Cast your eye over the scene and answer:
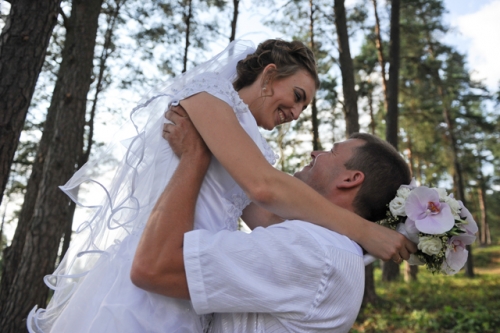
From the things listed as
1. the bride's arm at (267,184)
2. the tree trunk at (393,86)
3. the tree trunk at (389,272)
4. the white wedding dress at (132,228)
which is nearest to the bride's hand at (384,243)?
the bride's arm at (267,184)

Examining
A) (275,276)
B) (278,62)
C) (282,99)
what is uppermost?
(278,62)

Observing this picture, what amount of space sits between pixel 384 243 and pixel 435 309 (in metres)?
11.2

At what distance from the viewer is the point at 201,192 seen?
1.90m

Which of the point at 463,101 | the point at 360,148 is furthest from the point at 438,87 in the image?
the point at 360,148

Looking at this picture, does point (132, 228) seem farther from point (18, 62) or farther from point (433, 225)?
point (18, 62)

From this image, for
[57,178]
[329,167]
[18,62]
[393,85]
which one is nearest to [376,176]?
[329,167]

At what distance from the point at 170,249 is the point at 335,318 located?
70 cm

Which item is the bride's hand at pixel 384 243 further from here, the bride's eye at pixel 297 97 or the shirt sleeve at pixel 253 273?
the bride's eye at pixel 297 97

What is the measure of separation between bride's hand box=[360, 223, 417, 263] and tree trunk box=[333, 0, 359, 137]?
8316mm

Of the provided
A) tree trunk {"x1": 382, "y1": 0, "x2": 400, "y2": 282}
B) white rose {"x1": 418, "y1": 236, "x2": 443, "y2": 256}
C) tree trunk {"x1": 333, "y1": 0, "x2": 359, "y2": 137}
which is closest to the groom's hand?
white rose {"x1": 418, "y1": 236, "x2": 443, "y2": 256}

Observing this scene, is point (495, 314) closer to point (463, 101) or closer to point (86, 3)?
point (86, 3)

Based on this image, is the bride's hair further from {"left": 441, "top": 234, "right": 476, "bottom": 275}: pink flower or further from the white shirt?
{"left": 441, "top": 234, "right": 476, "bottom": 275}: pink flower

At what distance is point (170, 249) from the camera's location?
1559 mm

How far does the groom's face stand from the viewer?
7.25 ft
